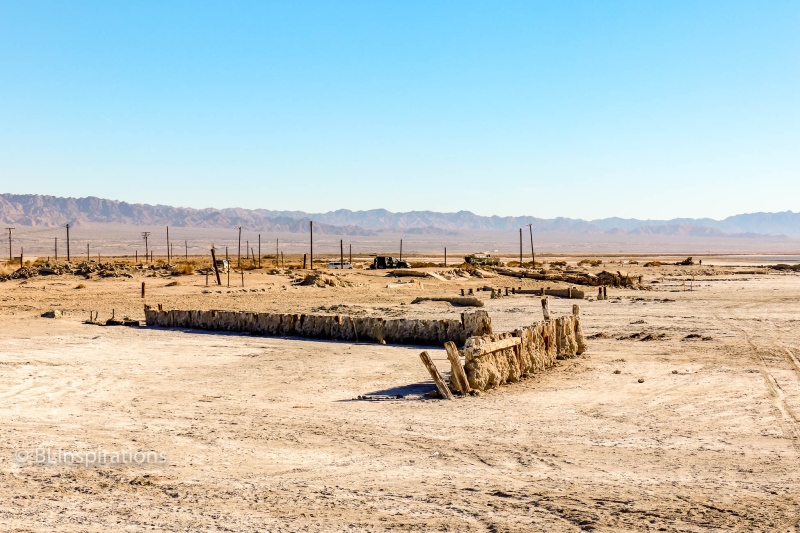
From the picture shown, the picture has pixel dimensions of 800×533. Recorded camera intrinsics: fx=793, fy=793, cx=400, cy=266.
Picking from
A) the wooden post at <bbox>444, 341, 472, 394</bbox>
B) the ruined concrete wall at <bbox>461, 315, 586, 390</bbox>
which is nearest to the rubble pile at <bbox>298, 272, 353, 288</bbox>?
the ruined concrete wall at <bbox>461, 315, 586, 390</bbox>

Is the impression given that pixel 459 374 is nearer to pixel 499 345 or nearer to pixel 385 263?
pixel 499 345

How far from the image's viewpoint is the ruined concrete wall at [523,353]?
1227 centimetres

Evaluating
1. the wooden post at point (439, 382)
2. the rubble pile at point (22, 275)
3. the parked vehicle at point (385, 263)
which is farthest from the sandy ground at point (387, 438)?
the parked vehicle at point (385, 263)

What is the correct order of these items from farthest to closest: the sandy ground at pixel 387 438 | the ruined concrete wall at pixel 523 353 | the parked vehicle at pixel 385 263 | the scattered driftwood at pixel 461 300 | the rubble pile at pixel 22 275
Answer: the parked vehicle at pixel 385 263
the rubble pile at pixel 22 275
the scattered driftwood at pixel 461 300
the ruined concrete wall at pixel 523 353
the sandy ground at pixel 387 438

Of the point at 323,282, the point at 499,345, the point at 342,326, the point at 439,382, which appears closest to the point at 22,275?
the point at 323,282

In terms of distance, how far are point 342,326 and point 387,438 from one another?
9.91m

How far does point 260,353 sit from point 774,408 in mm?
10200

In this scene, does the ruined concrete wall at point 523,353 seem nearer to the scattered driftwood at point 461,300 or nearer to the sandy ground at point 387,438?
the sandy ground at point 387,438

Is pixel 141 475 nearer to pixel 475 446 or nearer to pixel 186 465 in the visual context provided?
pixel 186 465

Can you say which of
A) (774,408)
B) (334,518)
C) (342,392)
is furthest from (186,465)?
(774,408)

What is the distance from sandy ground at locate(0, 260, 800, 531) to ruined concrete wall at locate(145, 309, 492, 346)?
860 millimetres

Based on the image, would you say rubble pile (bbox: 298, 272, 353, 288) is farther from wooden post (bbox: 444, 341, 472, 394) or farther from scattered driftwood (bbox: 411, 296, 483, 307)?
wooden post (bbox: 444, 341, 472, 394)

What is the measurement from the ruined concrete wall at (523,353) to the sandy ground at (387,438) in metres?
0.32

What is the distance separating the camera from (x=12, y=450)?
8578 millimetres
